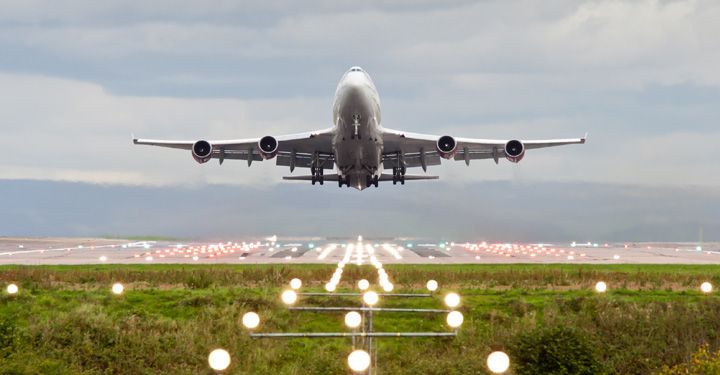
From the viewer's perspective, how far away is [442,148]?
41875 mm

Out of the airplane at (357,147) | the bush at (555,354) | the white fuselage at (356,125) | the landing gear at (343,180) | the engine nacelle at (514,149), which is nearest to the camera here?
the bush at (555,354)

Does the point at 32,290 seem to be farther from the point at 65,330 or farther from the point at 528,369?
the point at 528,369

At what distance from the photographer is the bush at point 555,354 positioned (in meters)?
19.9

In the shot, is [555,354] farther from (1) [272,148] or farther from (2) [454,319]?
(1) [272,148]

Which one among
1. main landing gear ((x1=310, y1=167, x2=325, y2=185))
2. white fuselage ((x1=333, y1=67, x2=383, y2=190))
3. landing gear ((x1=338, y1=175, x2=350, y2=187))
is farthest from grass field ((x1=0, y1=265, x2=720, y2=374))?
main landing gear ((x1=310, y1=167, x2=325, y2=185))

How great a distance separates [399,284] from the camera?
35094 millimetres

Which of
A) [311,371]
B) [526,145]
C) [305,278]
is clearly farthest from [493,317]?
[526,145]

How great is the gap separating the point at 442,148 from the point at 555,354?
22874 mm

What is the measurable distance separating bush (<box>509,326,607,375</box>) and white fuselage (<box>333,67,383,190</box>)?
18.6 metres

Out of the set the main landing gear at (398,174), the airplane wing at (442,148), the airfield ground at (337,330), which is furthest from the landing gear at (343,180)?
the airfield ground at (337,330)

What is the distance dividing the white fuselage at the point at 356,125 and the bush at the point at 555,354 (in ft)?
61.0

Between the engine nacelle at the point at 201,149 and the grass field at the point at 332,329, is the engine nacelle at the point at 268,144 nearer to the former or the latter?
the engine nacelle at the point at 201,149

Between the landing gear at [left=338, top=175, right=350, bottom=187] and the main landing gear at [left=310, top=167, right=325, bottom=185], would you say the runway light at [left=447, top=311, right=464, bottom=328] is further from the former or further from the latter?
the main landing gear at [left=310, top=167, right=325, bottom=185]

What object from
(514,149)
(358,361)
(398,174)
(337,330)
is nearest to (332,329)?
(337,330)
